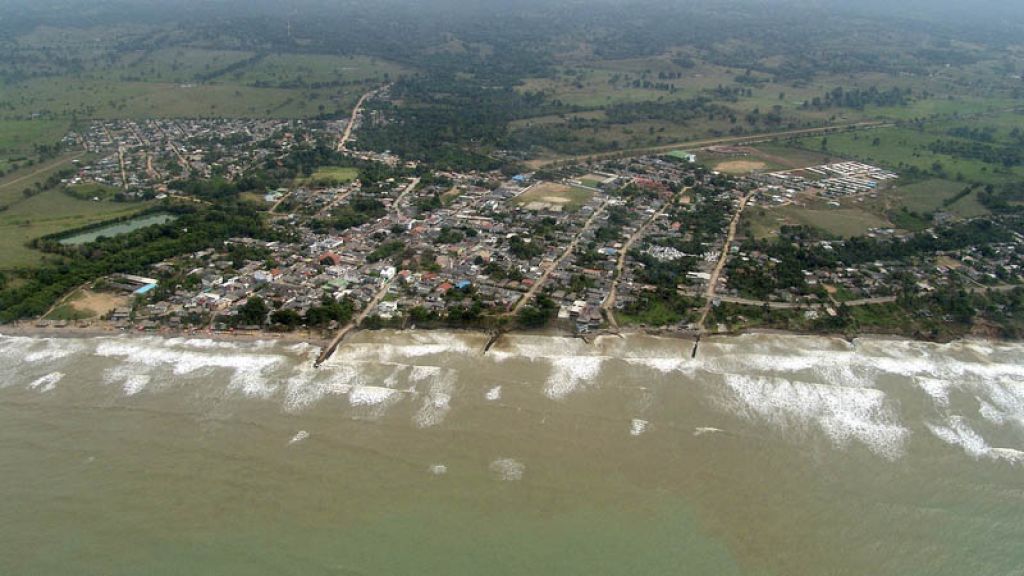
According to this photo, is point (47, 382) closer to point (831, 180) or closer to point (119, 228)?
point (119, 228)

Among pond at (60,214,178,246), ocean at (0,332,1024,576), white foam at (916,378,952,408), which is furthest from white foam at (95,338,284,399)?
white foam at (916,378,952,408)

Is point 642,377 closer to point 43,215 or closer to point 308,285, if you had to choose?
point 308,285

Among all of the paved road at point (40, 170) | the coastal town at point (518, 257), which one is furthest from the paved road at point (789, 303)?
the paved road at point (40, 170)

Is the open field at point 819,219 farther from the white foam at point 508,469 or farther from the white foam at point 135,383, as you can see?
the white foam at point 135,383

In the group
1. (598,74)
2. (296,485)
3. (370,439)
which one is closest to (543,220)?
(370,439)

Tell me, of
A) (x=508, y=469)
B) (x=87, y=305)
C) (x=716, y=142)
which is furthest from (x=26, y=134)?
(x=716, y=142)

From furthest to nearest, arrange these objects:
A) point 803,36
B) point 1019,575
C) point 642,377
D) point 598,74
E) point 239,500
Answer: point 803,36, point 598,74, point 642,377, point 239,500, point 1019,575
